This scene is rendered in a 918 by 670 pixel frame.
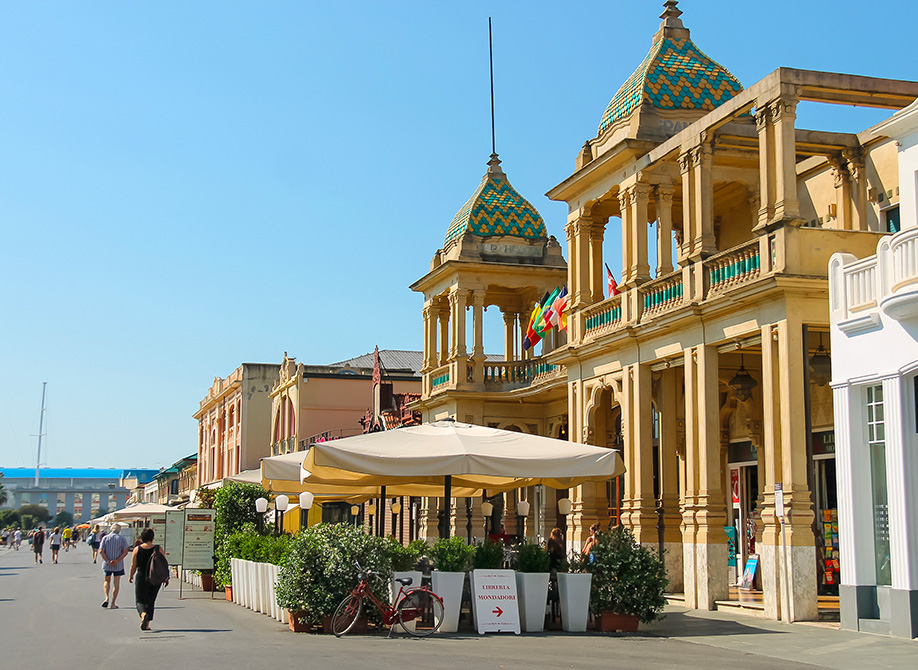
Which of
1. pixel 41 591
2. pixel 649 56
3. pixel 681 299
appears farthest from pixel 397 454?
pixel 41 591

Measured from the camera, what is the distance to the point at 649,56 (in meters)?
24.4

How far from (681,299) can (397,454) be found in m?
7.95

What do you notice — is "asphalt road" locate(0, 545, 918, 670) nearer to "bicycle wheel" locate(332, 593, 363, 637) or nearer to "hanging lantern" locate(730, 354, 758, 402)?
"bicycle wheel" locate(332, 593, 363, 637)

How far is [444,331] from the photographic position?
120ft

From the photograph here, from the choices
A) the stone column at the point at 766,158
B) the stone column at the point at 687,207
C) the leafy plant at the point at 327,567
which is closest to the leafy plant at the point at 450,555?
the leafy plant at the point at 327,567

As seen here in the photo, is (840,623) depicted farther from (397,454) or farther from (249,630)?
(249,630)

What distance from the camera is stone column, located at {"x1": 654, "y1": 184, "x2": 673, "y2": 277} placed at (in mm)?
22547

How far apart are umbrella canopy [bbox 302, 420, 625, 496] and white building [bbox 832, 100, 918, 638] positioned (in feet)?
11.2

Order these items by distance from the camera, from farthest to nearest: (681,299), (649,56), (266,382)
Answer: (266,382)
(649,56)
(681,299)

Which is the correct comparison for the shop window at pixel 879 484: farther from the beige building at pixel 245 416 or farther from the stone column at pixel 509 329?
the beige building at pixel 245 416

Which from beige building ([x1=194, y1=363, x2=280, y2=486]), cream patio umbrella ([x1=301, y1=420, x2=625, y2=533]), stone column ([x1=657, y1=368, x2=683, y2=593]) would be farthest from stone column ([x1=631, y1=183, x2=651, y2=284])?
beige building ([x1=194, y1=363, x2=280, y2=486])

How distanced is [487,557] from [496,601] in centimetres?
66

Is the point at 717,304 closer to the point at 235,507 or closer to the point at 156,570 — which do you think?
the point at 156,570

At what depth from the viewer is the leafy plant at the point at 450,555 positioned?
15609 mm
